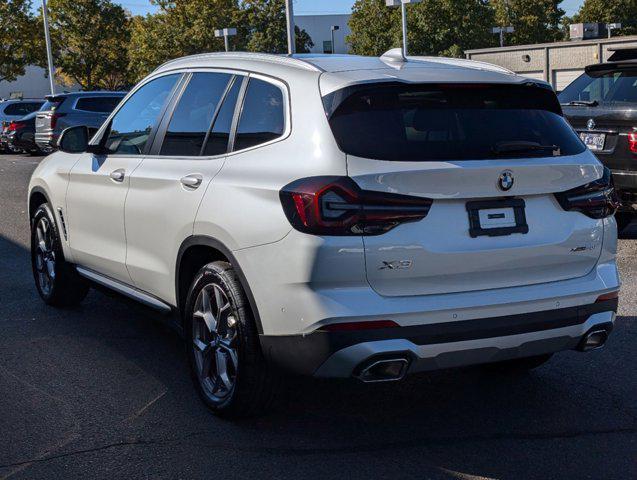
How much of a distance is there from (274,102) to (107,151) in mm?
1885

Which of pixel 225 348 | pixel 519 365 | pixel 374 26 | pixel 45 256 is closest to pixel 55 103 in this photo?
pixel 45 256

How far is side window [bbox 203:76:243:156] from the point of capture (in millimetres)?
4691

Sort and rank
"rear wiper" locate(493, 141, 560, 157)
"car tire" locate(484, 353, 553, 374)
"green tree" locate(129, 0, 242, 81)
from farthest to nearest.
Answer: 1. "green tree" locate(129, 0, 242, 81)
2. "car tire" locate(484, 353, 553, 374)
3. "rear wiper" locate(493, 141, 560, 157)

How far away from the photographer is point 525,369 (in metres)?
5.32

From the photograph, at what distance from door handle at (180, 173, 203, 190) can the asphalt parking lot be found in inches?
38.5

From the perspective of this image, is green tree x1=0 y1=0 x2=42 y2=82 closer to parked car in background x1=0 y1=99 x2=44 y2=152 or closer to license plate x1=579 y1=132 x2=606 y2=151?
parked car in background x1=0 y1=99 x2=44 y2=152

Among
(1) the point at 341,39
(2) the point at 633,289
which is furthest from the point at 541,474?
(1) the point at 341,39

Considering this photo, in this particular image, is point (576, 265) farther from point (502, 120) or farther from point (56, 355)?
point (56, 355)

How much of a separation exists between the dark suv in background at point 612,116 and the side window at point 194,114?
5390 millimetres

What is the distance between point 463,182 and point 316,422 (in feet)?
4.75

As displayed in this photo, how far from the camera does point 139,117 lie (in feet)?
18.6

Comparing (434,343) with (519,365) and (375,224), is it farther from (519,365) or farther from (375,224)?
(519,365)

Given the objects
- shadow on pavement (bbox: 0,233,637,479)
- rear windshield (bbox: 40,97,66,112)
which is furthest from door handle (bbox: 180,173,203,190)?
rear windshield (bbox: 40,97,66,112)

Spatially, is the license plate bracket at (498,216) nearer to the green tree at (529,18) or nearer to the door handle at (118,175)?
the door handle at (118,175)
